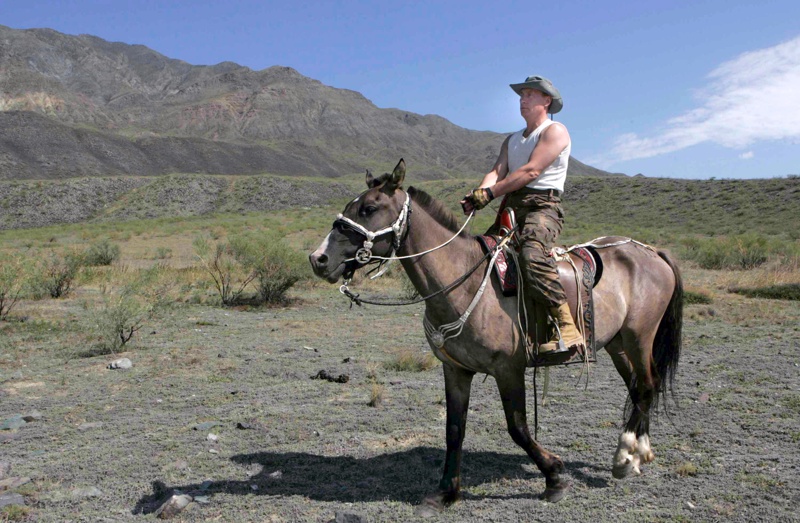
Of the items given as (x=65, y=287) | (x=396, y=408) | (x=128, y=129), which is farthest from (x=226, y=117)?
(x=396, y=408)

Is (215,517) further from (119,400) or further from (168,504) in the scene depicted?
(119,400)

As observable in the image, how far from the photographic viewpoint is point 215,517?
4.30 metres

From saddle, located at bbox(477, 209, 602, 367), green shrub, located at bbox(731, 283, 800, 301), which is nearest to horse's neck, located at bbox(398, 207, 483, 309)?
saddle, located at bbox(477, 209, 602, 367)

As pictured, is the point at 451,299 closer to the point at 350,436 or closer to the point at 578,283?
the point at 578,283

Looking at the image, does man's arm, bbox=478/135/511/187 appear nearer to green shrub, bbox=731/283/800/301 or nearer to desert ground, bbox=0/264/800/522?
desert ground, bbox=0/264/800/522

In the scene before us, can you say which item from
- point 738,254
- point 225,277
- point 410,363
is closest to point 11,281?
point 225,277

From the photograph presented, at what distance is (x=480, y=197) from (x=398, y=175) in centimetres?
59

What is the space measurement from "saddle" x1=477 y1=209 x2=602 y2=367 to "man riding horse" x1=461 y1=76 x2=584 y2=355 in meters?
0.08

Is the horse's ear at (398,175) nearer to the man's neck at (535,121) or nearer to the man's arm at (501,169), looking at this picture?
the man's arm at (501,169)

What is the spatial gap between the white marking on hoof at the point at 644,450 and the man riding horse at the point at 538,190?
1.30 meters

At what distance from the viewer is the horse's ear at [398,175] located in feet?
12.9

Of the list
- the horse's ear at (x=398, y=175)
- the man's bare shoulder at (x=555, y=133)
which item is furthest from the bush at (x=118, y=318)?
the man's bare shoulder at (x=555, y=133)

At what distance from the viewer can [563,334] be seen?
4.35m

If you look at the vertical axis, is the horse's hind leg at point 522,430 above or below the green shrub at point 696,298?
below
